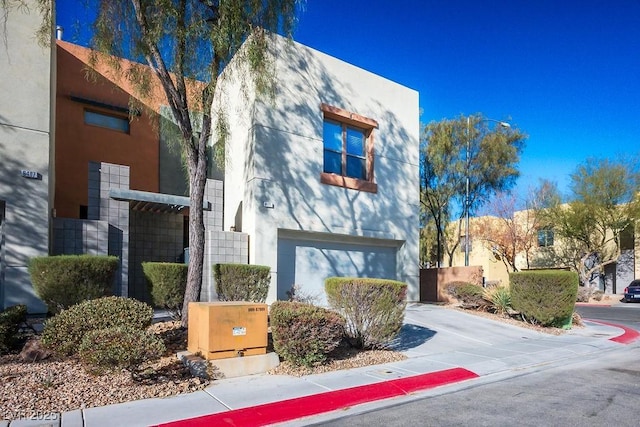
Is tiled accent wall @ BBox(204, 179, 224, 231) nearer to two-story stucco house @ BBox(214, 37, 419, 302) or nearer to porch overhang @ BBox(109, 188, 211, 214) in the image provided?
porch overhang @ BBox(109, 188, 211, 214)

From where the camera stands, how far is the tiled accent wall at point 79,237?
474 inches

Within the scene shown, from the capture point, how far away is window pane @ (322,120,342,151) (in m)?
16.3

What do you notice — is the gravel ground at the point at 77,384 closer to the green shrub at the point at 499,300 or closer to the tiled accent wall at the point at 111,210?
the tiled accent wall at the point at 111,210

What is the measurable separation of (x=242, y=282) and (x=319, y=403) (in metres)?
5.26

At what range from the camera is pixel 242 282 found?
37.3 ft

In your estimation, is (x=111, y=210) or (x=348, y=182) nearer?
(x=111, y=210)

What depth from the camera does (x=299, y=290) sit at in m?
14.8

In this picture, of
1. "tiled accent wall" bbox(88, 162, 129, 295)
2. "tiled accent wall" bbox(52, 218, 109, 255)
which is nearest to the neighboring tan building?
"tiled accent wall" bbox(52, 218, 109, 255)

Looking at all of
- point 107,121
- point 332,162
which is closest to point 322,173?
point 332,162

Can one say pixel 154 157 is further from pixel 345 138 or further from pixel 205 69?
pixel 205 69

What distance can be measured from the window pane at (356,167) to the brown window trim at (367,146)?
0.50 feet

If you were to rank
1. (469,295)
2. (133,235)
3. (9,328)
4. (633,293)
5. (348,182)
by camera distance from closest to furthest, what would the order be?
(9,328) < (133,235) < (348,182) < (469,295) < (633,293)

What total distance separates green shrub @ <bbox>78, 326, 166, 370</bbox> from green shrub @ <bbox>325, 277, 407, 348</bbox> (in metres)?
4.04

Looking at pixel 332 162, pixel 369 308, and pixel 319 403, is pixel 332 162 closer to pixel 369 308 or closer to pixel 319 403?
pixel 369 308
